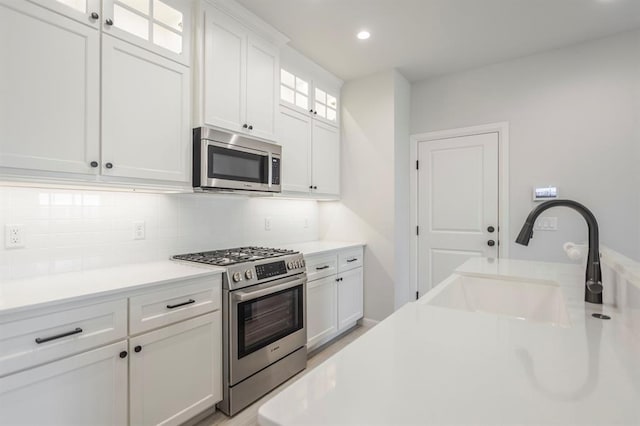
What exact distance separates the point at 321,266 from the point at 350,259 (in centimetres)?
48

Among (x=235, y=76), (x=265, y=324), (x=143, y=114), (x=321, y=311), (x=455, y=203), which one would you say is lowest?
(x=321, y=311)

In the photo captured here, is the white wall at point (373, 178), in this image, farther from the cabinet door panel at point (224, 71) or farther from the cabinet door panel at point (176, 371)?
the cabinet door panel at point (176, 371)

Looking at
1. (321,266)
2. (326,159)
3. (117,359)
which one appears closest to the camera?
(117,359)

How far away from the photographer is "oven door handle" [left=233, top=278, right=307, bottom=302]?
1.92 m

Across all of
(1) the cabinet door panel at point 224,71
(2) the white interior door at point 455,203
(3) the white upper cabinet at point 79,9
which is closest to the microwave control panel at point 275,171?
(1) the cabinet door panel at point 224,71

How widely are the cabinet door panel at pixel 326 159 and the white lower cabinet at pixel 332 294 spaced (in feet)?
2.27

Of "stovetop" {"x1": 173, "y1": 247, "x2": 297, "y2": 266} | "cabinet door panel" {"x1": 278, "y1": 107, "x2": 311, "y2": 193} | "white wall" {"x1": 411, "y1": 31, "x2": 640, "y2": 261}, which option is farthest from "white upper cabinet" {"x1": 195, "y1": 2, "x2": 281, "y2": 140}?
"white wall" {"x1": 411, "y1": 31, "x2": 640, "y2": 261}

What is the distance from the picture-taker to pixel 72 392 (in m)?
1.35

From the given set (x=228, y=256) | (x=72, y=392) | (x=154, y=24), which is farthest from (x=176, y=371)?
(x=154, y=24)

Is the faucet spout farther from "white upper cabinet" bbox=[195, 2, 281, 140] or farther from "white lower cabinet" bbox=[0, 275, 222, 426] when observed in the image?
"white upper cabinet" bbox=[195, 2, 281, 140]

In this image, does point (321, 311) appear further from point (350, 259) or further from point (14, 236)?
point (14, 236)

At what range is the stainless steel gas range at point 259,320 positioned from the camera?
1926 millimetres

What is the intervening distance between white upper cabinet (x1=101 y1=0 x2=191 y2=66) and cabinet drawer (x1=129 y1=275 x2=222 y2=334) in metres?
1.35

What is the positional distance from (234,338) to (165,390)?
16.6 inches
